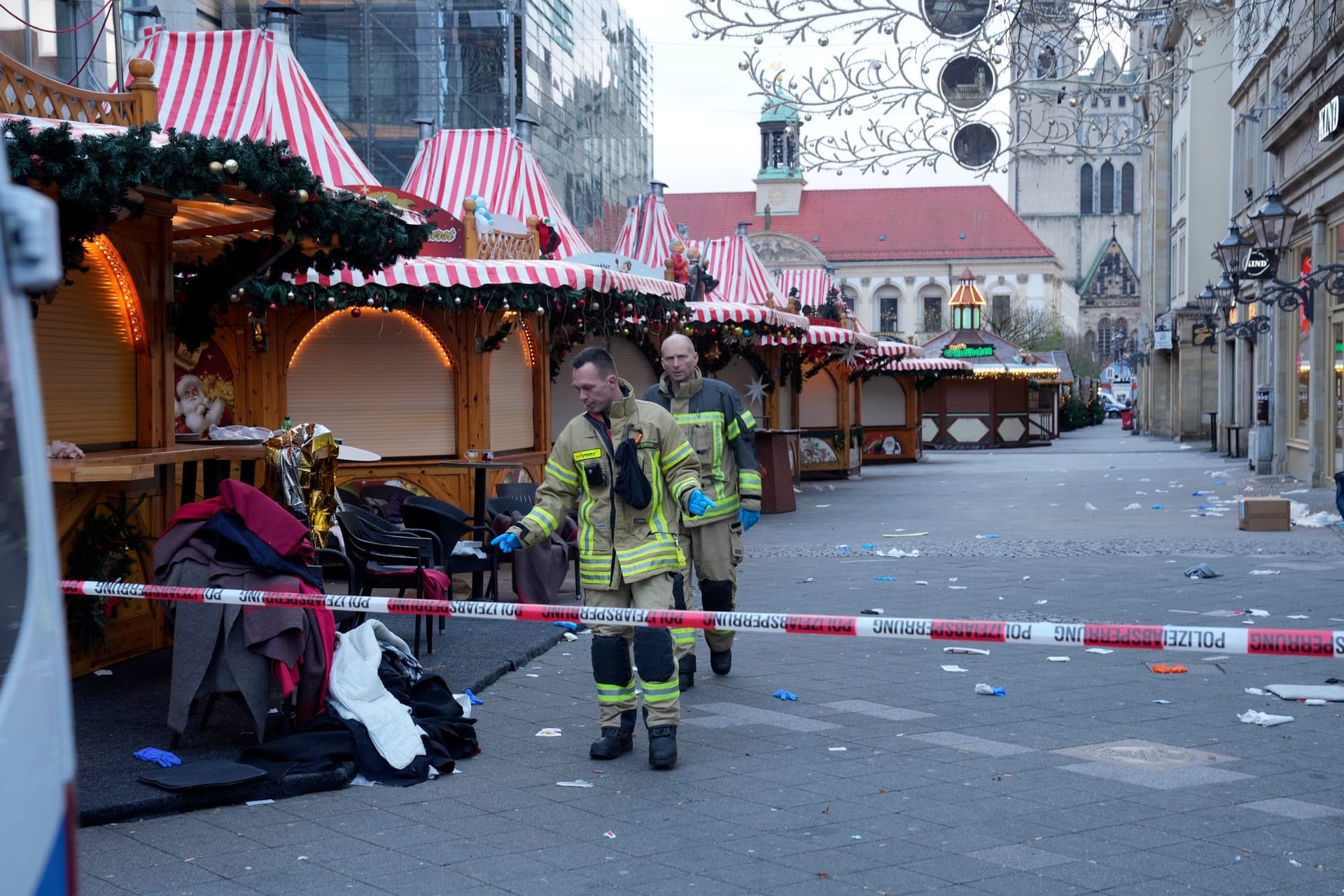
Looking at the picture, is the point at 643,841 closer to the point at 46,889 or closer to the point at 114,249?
the point at 46,889

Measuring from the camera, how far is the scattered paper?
21.8 feet

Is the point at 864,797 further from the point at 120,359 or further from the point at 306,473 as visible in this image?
the point at 120,359

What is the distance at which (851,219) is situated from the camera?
104250 mm

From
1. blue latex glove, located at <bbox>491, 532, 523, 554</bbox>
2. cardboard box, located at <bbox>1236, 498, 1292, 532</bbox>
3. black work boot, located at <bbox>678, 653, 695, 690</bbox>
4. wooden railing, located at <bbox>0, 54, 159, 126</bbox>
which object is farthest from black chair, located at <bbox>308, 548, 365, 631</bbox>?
cardboard box, located at <bbox>1236, 498, 1292, 532</bbox>

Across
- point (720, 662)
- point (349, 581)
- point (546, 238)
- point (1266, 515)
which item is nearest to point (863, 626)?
point (720, 662)

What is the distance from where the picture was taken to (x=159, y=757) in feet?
19.7

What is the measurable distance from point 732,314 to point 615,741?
1507 centimetres

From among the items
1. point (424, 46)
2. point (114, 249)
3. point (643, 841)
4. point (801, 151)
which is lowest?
point (643, 841)

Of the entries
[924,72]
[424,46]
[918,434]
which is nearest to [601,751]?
[924,72]

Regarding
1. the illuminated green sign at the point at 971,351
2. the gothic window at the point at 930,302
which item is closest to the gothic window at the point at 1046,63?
the illuminated green sign at the point at 971,351

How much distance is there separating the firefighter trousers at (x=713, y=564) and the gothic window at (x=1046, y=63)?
3091mm

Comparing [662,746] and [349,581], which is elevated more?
[349,581]

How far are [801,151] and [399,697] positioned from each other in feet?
12.8

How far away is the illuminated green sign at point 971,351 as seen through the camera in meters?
46.6
